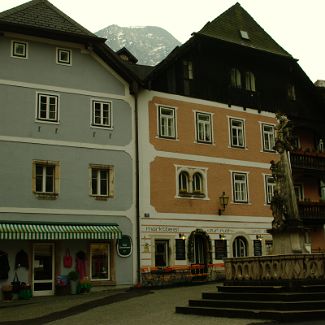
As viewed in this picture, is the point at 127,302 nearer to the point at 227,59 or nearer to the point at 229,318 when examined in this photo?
the point at 229,318

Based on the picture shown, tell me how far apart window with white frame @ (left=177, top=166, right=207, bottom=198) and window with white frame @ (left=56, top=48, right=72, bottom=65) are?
7631 mm

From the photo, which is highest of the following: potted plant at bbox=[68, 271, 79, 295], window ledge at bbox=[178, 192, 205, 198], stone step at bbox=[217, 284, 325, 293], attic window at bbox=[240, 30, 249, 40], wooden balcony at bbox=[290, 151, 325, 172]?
attic window at bbox=[240, 30, 249, 40]

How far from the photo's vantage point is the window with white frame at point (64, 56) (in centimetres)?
2786

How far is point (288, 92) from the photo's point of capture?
36.1 metres

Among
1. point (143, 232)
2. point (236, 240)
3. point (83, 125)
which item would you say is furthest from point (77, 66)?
point (236, 240)

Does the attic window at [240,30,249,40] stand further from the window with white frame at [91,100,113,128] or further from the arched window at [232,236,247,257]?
the arched window at [232,236,247,257]

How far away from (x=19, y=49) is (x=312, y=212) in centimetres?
1861

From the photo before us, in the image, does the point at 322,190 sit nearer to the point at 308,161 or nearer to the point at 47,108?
the point at 308,161

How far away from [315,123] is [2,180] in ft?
66.3

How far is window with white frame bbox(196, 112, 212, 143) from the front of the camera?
31.5m

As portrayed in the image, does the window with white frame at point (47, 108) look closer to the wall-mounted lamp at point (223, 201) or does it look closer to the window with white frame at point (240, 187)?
the wall-mounted lamp at point (223, 201)

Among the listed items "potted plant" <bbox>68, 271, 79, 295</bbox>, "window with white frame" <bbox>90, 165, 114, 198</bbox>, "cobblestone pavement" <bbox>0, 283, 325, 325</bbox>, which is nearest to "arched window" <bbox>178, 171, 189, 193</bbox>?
"window with white frame" <bbox>90, 165, 114, 198</bbox>

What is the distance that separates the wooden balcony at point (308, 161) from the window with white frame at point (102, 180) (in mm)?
11658

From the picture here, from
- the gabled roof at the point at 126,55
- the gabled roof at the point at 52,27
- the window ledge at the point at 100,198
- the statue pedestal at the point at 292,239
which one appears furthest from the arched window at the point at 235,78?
the statue pedestal at the point at 292,239
